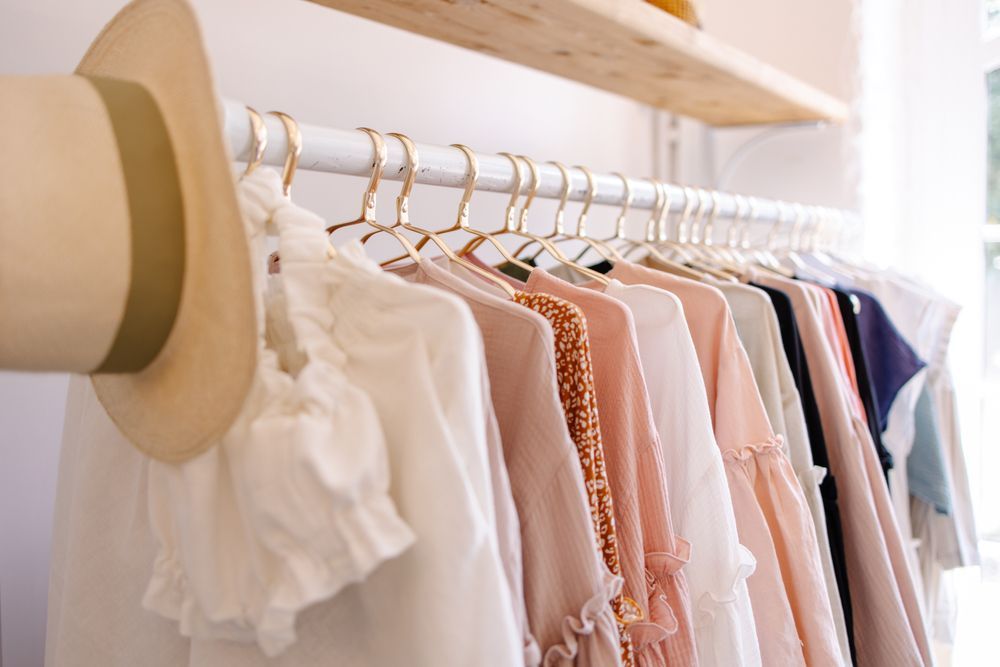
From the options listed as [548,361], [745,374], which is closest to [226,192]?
[548,361]

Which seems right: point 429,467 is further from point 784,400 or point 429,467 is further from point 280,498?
point 784,400

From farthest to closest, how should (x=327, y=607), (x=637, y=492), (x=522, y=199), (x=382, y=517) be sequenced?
(x=522, y=199) → (x=637, y=492) → (x=327, y=607) → (x=382, y=517)

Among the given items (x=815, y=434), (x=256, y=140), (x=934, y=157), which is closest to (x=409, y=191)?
(x=256, y=140)

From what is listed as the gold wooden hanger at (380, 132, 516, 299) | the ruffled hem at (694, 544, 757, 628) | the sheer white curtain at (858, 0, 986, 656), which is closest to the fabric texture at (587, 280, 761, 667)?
the ruffled hem at (694, 544, 757, 628)

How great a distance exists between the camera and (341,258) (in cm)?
55

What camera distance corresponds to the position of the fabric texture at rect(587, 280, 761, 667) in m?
0.73

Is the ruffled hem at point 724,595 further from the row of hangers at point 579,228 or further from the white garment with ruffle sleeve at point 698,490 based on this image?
the row of hangers at point 579,228

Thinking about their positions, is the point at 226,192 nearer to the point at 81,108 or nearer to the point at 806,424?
the point at 81,108

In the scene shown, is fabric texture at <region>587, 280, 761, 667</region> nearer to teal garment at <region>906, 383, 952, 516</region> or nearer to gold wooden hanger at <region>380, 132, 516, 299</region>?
gold wooden hanger at <region>380, 132, 516, 299</region>

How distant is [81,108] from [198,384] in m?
0.17

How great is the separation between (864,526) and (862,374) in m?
0.23

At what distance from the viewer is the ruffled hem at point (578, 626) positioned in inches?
23.3

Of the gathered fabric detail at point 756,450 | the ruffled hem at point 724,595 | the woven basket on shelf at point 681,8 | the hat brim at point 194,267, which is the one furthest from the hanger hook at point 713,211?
the hat brim at point 194,267

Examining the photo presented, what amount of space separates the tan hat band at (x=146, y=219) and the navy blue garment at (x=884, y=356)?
0.93 metres
